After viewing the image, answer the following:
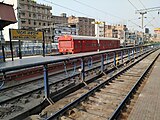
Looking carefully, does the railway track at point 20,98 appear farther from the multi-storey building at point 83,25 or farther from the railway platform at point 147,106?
the multi-storey building at point 83,25

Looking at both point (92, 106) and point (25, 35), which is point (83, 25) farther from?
point (92, 106)

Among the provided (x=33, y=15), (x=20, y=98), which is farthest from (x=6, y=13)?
(x=33, y=15)

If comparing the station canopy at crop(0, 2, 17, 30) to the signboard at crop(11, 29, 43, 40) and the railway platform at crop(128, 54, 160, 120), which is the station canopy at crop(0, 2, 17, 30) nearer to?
the signboard at crop(11, 29, 43, 40)

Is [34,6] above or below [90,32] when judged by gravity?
above

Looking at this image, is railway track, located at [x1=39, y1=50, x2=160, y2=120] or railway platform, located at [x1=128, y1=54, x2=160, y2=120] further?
railway track, located at [x1=39, y1=50, x2=160, y2=120]

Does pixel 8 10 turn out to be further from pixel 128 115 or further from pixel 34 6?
pixel 34 6

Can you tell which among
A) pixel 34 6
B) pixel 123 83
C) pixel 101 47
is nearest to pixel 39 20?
pixel 34 6

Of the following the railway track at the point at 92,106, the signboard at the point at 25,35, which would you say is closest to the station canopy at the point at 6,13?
the signboard at the point at 25,35

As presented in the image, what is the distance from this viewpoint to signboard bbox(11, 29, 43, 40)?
50.2 ft

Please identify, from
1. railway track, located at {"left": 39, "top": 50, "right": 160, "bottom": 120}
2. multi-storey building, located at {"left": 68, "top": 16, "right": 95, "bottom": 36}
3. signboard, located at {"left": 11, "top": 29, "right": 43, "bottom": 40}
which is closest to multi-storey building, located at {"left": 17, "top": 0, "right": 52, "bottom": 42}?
multi-storey building, located at {"left": 68, "top": 16, "right": 95, "bottom": 36}

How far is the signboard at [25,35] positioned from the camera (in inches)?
602

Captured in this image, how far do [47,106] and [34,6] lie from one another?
7510 centimetres

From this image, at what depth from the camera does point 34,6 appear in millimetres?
74812

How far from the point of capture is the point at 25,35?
1642cm
